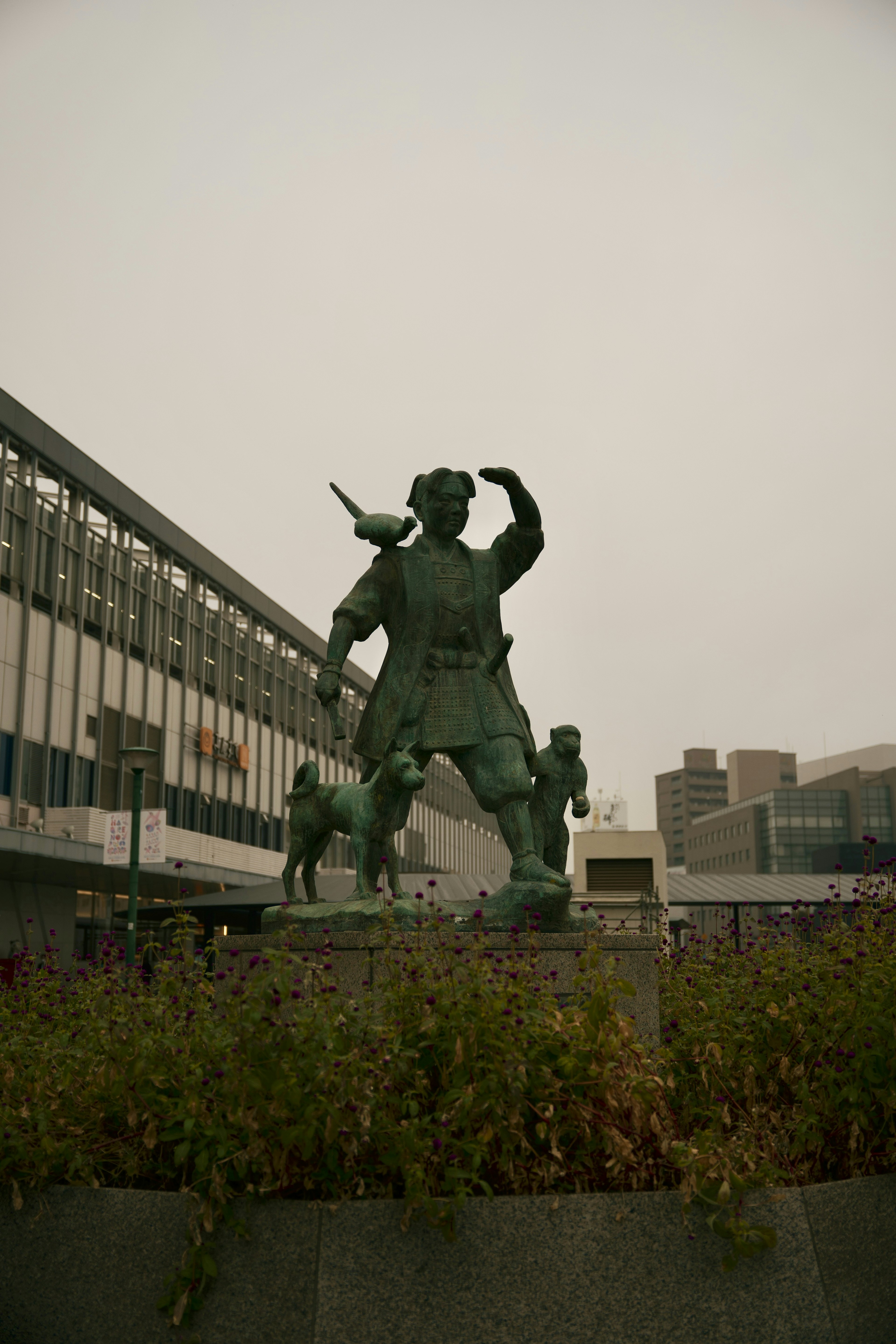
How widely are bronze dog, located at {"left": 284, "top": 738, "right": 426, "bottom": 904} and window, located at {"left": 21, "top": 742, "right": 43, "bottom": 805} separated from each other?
74.7 feet

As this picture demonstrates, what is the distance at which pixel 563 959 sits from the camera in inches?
237

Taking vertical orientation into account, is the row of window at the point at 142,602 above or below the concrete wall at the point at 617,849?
above

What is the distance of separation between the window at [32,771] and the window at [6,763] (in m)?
0.33

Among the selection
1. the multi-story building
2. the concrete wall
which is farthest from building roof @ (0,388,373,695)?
the concrete wall

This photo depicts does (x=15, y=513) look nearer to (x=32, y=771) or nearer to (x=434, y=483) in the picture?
(x=32, y=771)

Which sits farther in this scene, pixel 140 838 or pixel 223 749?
pixel 223 749

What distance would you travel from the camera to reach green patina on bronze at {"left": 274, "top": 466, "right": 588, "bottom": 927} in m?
6.86

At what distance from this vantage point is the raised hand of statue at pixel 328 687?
6793mm

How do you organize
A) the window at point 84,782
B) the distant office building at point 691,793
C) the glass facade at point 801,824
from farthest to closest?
the distant office building at point 691,793
the glass facade at point 801,824
the window at point 84,782

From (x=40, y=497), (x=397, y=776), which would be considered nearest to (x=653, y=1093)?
(x=397, y=776)

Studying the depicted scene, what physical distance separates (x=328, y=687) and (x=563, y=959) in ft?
6.68

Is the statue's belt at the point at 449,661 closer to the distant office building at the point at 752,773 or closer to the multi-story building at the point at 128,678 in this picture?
the multi-story building at the point at 128,678

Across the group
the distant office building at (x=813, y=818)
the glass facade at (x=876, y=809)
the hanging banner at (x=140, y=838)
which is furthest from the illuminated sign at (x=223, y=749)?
the glass facade at (x=876, y=809)

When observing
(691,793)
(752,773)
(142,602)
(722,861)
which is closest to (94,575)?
(142,602)
